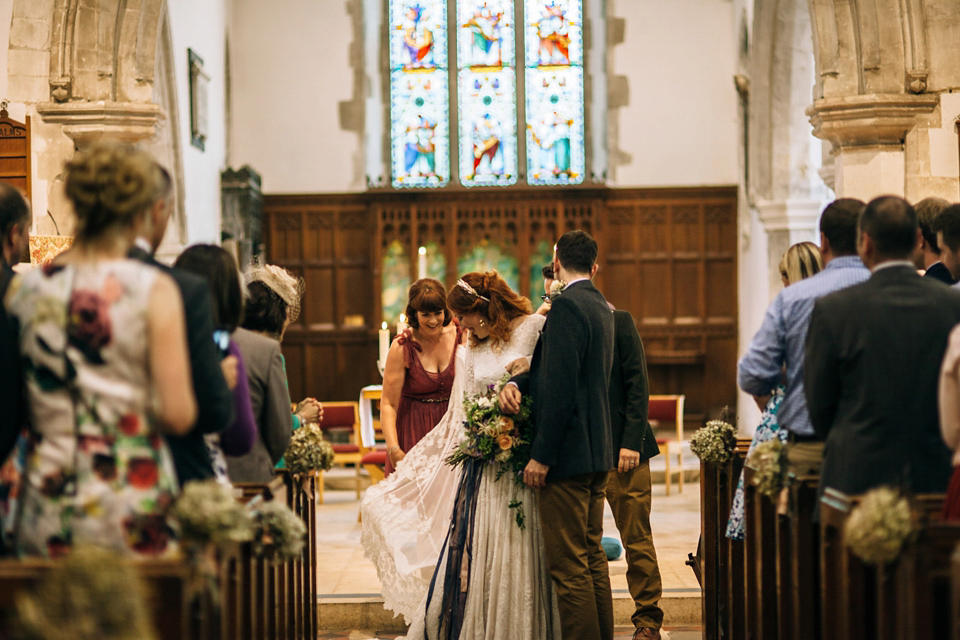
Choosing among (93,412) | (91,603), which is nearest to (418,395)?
(93,412)

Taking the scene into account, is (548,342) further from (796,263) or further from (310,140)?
(310,140)

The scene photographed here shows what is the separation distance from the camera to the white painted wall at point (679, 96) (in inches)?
459

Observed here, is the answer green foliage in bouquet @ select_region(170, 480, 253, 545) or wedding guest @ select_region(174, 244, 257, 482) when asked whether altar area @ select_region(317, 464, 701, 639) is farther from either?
green foliage in bouquet @ select_region(170, 480, 253, 545)

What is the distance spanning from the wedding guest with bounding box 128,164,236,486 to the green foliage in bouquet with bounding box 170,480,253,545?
12cm

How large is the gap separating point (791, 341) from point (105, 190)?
2.07m

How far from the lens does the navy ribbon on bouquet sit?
13.0 feet

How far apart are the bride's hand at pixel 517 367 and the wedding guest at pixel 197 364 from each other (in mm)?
1753

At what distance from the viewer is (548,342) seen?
3713 millimetres

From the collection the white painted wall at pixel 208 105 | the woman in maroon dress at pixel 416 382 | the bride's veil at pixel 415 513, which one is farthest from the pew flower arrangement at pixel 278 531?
the white painted wall at pixel 208 105

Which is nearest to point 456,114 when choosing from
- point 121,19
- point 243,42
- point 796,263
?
point 243,42

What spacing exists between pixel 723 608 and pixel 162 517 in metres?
2.55

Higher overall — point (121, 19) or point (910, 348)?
point (121, 19)

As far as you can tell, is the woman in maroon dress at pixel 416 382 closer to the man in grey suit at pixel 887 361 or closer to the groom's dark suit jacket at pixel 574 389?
the groom's dark suit jacket at pixel 574 389

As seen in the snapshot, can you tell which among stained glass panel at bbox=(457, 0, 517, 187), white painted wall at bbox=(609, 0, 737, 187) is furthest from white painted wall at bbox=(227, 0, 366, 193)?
white painted wall at bbox=(609, 0, 737, 187)
